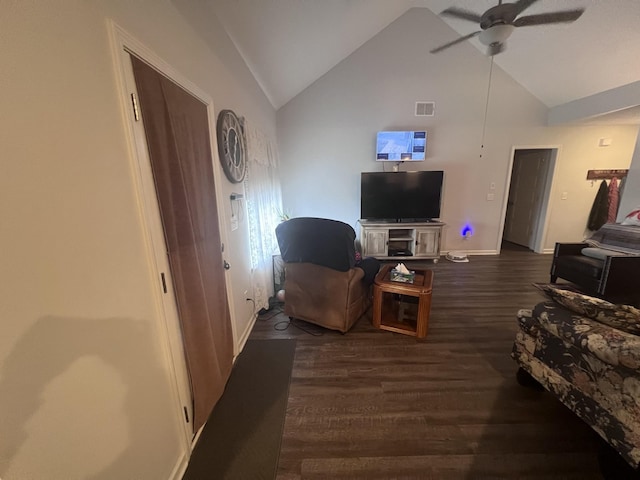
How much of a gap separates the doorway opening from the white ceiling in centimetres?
107

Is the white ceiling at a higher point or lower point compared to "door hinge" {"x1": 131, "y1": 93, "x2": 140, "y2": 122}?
higher

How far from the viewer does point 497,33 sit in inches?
91.2

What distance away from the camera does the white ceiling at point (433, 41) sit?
84.6 inches

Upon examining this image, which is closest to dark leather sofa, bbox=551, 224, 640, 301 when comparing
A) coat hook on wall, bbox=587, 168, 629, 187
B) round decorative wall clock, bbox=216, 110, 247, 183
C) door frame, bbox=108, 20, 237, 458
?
coat hook on wall, bbox=587, 168, 629, 187

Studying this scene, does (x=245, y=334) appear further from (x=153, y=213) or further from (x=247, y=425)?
(x=153, y=213)

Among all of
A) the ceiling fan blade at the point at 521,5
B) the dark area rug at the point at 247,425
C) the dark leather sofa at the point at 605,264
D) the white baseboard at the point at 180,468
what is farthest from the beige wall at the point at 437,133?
the white baseboard at the point at 180,468

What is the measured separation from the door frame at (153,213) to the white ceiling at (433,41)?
1030 mm

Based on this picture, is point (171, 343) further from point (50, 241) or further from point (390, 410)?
point (390, 410)

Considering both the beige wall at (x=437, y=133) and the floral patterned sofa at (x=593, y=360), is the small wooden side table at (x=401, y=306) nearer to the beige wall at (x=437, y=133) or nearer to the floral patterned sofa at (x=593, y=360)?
the floral patterned sofa at (x=593, y=360)

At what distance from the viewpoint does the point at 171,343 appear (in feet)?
4.17

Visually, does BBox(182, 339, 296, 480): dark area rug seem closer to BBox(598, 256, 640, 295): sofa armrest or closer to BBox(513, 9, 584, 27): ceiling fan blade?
BBox(598, 256, 640, 295): sofa armrest

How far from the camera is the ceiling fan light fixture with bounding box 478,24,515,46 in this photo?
7.47 feet

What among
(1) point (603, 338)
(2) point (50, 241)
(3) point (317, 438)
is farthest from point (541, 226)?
(2) point (50, 241)

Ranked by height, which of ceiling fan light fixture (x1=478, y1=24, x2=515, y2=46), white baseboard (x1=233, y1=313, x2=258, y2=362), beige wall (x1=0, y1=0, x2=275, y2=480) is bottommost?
white baseboard (x1=233, y1=313, x2=258, y2=362)
